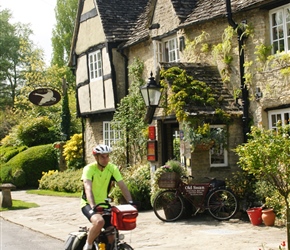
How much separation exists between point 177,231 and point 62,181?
1193 centimetres

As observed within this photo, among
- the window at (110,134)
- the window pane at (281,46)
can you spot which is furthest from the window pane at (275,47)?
the window at (110,134)

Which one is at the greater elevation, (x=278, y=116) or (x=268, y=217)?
(x=278, y=116)

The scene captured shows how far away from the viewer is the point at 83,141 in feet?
81.3

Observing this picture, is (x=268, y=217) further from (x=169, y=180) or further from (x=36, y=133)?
(x=36, y=133)

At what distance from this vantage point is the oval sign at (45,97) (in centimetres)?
2046

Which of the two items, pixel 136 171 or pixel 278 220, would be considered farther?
pixel 136 171

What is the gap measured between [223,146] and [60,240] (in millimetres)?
5334

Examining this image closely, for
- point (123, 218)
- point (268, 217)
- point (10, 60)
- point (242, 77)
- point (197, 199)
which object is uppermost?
point (10, 60)

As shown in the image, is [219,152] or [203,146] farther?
[219,152]

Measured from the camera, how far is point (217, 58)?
15328 millimetres

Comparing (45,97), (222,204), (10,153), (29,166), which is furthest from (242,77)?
(10,153)

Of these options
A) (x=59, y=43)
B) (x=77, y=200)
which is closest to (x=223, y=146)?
(x=77, y=200)

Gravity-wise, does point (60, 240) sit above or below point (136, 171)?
below

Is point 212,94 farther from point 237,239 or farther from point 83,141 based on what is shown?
point 83,141
